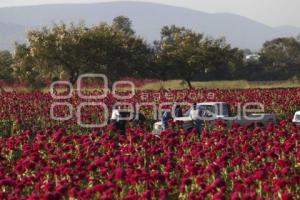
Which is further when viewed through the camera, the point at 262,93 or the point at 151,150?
the point at 262,93

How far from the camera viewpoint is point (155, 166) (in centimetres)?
1071

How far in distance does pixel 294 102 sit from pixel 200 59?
26202 millimetres

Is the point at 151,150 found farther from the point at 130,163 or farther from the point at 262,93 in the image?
the point at 262,93

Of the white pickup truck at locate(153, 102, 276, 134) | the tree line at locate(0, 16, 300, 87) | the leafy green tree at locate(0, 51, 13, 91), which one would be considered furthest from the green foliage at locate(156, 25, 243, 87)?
the white pickup truck at locate(153, 102, 276, 134)

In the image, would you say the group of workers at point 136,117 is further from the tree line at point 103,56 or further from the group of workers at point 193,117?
the tree line at point 103,56

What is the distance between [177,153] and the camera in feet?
41.4

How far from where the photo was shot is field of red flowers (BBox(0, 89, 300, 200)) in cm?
842

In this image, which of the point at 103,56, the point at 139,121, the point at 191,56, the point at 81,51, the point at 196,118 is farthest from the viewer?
the point at 191,56

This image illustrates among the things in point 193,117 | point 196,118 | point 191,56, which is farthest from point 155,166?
point 191,56

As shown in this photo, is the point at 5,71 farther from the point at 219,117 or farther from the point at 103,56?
the point at 219,117

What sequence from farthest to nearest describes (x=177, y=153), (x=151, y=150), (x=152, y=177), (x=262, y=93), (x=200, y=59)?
1. (x=200, y=59)
2. (x=262, y=93)
3. (x=177, y=153)
4. (x=151, y=150)
5. (x=152, y=177)

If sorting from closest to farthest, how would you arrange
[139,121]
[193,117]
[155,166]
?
[155,166]
[193,117]
[139,121]

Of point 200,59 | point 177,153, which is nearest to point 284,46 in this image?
point 200,59

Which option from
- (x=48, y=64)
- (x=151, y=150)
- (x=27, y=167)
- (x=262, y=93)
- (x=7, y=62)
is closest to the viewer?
(x=27, y=167)
